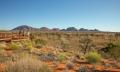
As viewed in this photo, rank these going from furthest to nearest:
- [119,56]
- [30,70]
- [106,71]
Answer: [119,56], [106,71], [30,70]

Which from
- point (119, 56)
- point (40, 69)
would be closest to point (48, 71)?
point (40, 69)

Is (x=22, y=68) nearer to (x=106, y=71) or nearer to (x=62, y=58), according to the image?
(x=106, y=71)

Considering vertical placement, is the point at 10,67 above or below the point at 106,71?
above

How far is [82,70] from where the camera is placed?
12.0m

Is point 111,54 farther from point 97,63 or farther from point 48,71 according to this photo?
point 48,71

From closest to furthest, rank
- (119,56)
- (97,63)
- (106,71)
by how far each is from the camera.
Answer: (106,71)
(97,63)
(119,56)

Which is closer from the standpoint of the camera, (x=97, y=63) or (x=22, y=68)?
(x=22, y=68)

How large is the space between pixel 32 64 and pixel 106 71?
562 centimetres

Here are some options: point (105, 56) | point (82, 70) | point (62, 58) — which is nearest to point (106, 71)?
point (82, 70)

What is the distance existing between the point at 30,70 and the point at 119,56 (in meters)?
11.9

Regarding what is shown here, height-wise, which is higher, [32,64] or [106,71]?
[32,64]

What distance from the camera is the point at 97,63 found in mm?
16109

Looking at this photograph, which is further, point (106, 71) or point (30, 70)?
point (106, 71)

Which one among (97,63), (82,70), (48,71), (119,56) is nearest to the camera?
(48,71)
